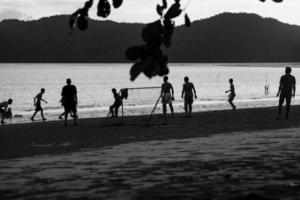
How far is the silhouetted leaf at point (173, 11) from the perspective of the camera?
3.85 metres

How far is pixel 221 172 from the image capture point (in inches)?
320

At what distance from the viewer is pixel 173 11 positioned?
387 cm

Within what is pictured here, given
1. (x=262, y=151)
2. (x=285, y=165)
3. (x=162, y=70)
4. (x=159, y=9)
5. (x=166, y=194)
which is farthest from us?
(x=262, y=151)

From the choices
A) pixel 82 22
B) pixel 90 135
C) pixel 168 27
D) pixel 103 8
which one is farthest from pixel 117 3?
pixel 90 135

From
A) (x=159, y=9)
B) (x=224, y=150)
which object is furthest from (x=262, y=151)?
(x=159, y=9)

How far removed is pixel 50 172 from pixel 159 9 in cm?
526

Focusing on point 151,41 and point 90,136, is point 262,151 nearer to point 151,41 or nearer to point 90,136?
point 151,41

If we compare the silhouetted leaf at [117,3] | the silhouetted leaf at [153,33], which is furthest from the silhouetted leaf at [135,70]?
the silhouetted leaf at [117,3]

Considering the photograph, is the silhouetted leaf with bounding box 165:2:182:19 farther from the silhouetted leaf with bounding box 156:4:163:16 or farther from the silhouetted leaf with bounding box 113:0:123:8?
the silhouetted leaf with bounding box 113:0:123:8

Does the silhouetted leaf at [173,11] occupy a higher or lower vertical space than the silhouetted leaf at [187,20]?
higher

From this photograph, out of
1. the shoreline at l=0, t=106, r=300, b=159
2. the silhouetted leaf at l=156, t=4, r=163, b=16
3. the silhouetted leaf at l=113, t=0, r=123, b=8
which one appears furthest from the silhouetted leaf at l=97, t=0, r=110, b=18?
the shoreline at l=0, t=106, r=300, b=159

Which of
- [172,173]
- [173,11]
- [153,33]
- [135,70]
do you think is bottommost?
[172,173]

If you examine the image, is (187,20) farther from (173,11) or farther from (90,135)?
(90,135)

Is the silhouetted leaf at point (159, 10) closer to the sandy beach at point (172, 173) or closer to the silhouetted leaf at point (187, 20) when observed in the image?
the silhouetted leaf at point (187, 20)
